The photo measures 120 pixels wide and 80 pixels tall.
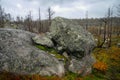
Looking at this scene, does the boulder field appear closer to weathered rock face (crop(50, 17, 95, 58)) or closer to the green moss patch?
weathered rock face (crop(50, 17, 95, 58))

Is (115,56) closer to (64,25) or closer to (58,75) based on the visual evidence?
(64,25)

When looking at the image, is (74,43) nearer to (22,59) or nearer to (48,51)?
(48,51)

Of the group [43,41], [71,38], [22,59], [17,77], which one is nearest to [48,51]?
[43,41]

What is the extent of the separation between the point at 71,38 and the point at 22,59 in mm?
5530

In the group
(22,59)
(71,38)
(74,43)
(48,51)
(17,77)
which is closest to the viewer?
(17,77)

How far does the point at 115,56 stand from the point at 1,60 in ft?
58.0

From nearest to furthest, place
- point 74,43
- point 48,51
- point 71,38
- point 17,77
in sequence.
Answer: point 17,77 < point 48,51 < point 74,43 < point 71,38

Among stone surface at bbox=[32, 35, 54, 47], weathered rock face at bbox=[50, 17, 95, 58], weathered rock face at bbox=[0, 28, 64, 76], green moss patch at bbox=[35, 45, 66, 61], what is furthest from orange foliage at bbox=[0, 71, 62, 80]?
weathered rock face at bbox=[50, 17, 95, 58]

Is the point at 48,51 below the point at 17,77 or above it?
above

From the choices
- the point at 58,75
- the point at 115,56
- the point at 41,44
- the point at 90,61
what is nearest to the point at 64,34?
the point at 41,44

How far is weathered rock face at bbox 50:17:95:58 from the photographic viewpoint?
17.4m

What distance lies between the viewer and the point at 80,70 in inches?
651

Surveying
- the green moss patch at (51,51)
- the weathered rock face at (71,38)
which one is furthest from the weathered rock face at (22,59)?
the weathered rock face at (71,38)

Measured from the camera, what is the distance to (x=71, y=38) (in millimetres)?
17703
